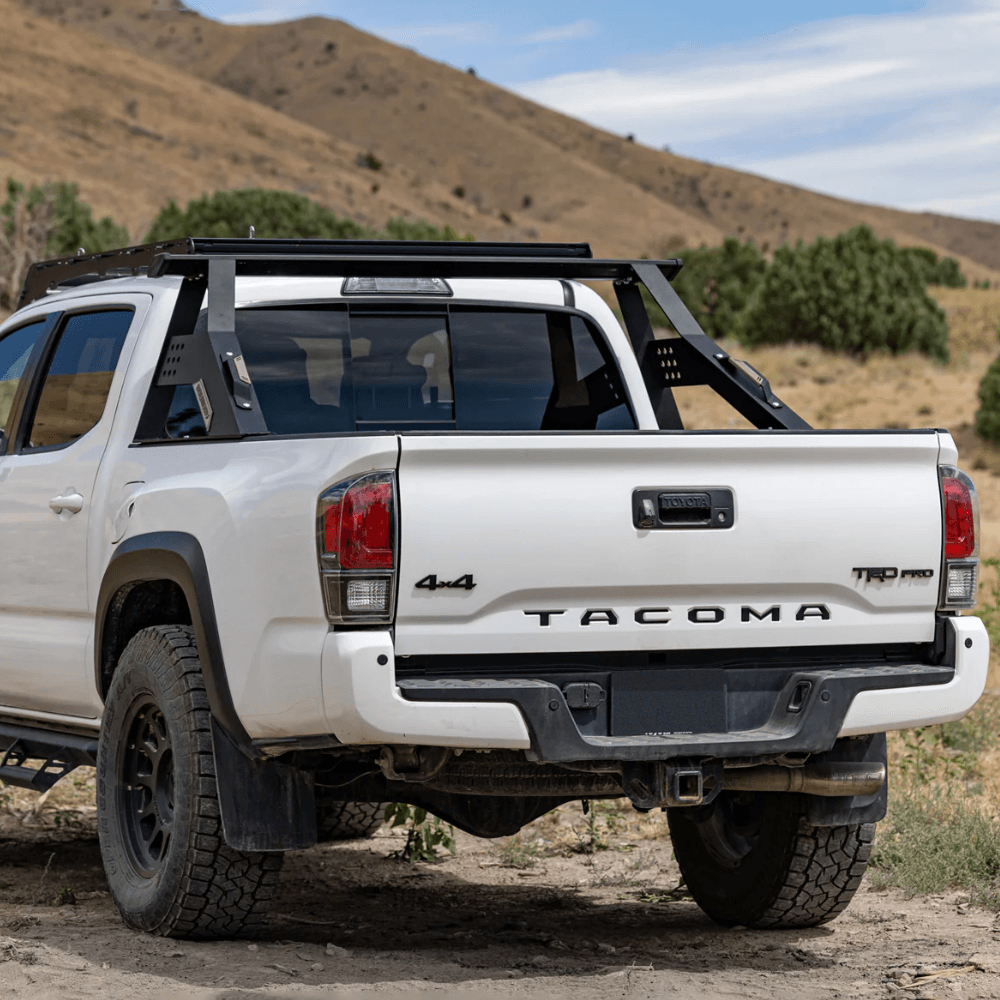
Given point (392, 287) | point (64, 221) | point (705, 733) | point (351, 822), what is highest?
point (64, 221)

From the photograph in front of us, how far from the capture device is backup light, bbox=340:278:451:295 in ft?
19.1

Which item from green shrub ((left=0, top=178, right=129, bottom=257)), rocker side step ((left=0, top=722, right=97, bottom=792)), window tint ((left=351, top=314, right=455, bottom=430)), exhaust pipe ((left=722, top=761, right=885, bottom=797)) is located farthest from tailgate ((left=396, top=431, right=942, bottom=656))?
green shrub ((left=0, top=178, right=129, bottom=257))

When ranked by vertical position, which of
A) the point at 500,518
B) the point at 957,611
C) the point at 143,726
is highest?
the point at 500,518

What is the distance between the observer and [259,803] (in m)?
4.52

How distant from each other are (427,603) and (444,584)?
0.21 ft

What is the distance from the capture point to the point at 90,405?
5.62m

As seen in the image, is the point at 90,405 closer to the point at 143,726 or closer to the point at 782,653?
the point at 143,726

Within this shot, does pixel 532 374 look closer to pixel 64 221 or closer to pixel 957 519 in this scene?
pixel 957 519

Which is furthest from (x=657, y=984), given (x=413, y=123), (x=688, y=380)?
(x=413, y=123)

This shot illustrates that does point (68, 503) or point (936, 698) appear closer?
point (936, 698)

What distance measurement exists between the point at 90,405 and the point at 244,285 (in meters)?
0.67

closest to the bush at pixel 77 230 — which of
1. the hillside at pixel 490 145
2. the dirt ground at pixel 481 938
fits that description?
the dirt ground at pixel 481 938

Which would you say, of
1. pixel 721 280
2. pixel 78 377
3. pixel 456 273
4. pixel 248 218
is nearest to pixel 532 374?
pixel 456 273

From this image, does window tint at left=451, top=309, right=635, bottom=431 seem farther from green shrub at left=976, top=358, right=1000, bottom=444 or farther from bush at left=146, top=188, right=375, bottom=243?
bush at left=146, top=188, right=375, bottom=243
